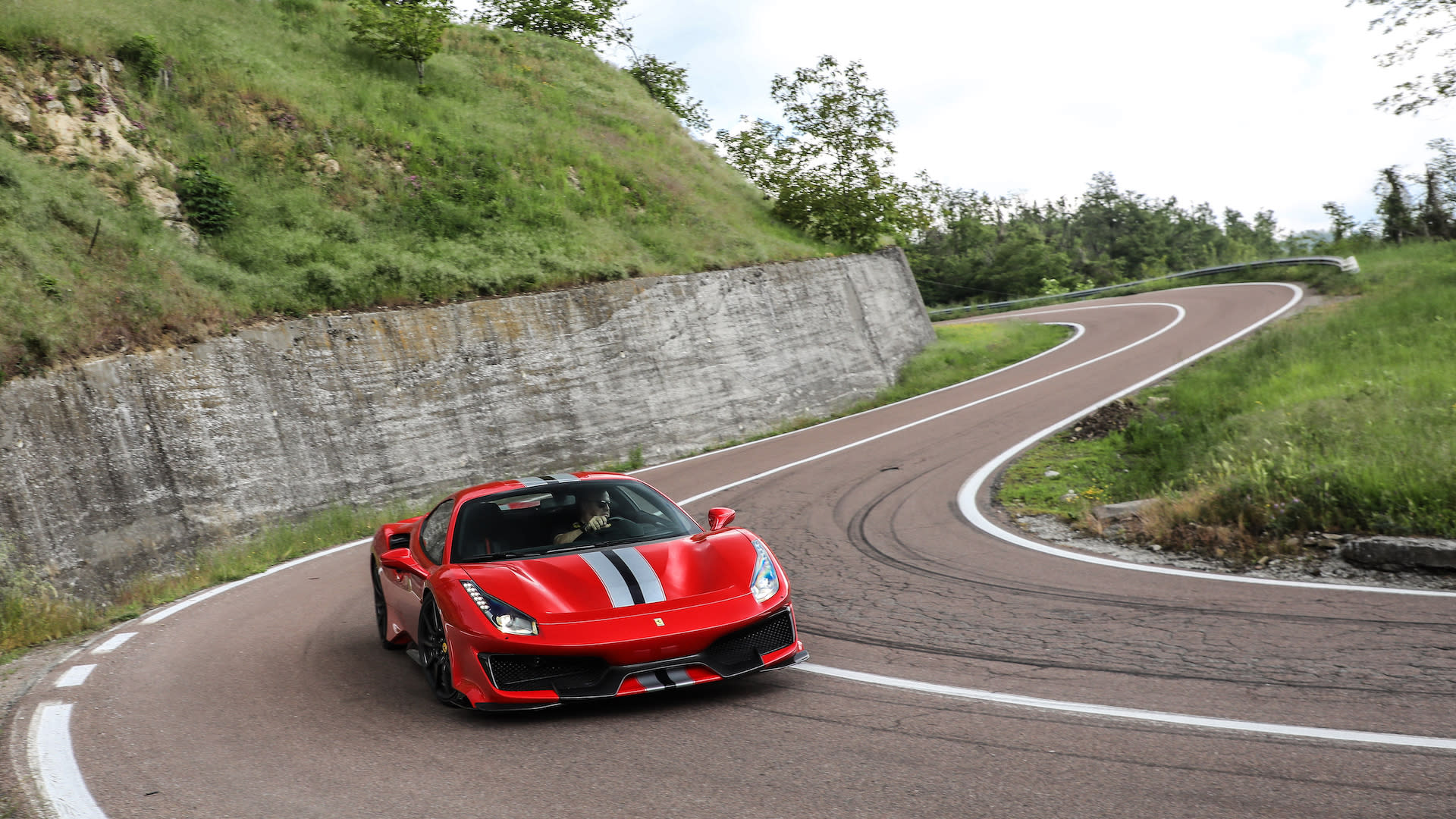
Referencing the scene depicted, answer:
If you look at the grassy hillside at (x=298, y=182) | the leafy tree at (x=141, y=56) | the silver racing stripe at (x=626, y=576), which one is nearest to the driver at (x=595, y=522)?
the silver racing stripe at (x=626, y=576)

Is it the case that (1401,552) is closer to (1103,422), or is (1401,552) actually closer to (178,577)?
(1103,422)

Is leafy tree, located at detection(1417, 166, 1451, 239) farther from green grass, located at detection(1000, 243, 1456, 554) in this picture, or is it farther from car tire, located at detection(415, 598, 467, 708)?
car tire, located at detection(415, 598, 467, 708)

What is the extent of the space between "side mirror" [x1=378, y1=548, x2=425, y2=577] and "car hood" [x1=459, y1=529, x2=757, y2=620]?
752mm

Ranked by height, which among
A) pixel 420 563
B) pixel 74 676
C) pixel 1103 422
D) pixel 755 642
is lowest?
pixel 1103 422

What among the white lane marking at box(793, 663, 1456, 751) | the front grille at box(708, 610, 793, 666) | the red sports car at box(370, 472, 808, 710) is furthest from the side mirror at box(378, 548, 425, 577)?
the white lane marking at box(793, 663, 1456, 751)

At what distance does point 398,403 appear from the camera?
1597 centimetres

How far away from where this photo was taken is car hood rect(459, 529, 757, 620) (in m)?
5.17

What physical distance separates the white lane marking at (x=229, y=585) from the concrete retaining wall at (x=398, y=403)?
1912 mm

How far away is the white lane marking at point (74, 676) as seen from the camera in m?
6.59

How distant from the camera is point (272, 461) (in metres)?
14.0

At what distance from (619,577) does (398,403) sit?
1169cm

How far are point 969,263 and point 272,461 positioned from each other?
6114 cm

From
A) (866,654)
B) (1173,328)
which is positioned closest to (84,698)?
(866,654)

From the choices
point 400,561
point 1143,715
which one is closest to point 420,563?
point 400,561
